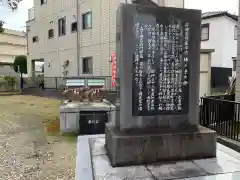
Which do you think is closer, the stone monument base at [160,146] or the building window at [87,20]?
the stone monument base at [160,146]

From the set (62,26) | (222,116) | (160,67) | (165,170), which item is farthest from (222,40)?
(165,170)

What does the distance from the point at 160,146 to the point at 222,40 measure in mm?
17979

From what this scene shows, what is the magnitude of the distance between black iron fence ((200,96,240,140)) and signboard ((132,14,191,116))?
2511 mm

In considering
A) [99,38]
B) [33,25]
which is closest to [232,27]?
[99,38]

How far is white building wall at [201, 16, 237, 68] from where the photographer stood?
1930 cm

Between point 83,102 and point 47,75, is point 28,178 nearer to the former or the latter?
point 83,102

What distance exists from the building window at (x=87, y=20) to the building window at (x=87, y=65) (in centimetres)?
218

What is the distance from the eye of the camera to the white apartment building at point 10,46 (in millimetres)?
41031

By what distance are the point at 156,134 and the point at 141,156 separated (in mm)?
408

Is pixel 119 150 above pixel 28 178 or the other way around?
above

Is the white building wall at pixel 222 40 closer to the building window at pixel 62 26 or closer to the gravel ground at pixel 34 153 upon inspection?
the building window at pixel 62 26

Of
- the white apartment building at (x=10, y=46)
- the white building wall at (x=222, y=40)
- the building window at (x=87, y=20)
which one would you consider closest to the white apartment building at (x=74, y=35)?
the building window at (x=87, y=20)

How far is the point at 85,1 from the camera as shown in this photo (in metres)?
16.4

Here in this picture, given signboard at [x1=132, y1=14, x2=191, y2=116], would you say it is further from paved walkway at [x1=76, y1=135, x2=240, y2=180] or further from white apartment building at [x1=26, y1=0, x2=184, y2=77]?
white apartment building at [x1=26, y1=0, x2=184, y2=77]
